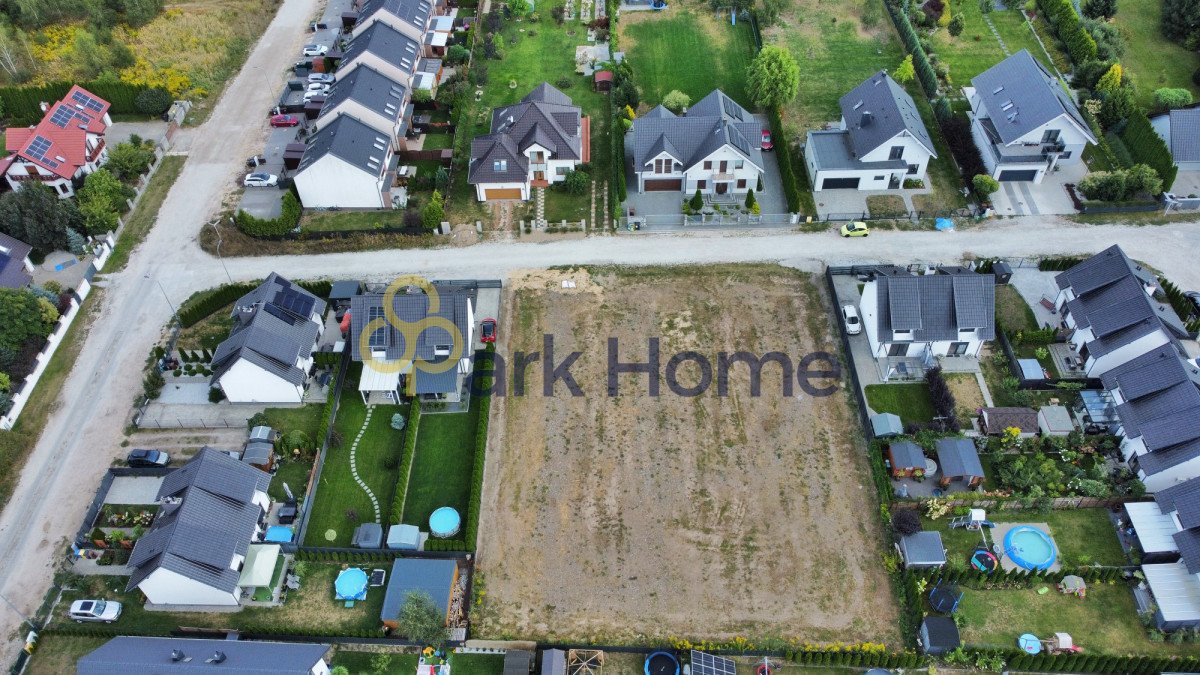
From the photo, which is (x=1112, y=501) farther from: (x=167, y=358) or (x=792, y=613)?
(x=167, y=358)

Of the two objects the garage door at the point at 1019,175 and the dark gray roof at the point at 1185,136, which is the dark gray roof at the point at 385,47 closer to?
the garage door at the point at 1019,175

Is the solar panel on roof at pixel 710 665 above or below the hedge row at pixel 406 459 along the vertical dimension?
below

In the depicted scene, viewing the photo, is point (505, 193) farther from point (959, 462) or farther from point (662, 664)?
point (662, 664)

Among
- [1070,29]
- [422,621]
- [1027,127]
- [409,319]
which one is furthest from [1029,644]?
[1070,29]

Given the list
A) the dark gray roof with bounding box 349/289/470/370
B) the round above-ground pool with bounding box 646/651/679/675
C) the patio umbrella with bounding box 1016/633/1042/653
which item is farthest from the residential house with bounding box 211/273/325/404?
the patio umbrella with bounding box 1016/633/1042/653

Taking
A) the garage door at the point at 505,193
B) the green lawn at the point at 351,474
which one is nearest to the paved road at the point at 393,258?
the garage door at the point at 505,193

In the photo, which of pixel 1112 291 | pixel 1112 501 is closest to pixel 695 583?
pixel 1112 501

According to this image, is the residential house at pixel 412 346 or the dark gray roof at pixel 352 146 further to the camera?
the dark gray roof at pixel 352 146
